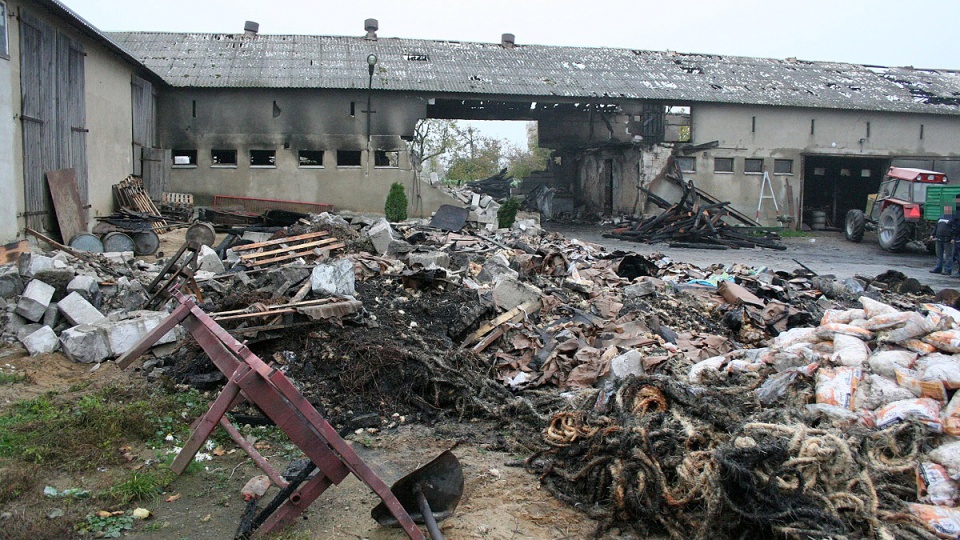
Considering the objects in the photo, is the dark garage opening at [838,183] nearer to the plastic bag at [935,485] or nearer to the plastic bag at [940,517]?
the plastic bag at [935,485]

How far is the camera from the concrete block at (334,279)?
7.38 metres

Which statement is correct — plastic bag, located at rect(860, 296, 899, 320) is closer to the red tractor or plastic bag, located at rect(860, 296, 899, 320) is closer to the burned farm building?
the red tractor

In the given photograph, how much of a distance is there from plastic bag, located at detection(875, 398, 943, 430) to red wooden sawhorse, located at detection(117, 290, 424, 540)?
10.0 ft

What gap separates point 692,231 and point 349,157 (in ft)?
35.1

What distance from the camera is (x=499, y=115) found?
85.8 feet

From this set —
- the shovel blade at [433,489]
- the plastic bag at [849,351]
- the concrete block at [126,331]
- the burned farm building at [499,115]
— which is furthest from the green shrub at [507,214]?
the shovel blade at [433,489]

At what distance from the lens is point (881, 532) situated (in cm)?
365

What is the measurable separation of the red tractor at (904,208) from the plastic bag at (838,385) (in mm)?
16681

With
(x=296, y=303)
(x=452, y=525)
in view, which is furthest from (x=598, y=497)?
(x=296, y=303)

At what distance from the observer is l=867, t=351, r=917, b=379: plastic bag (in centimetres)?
507

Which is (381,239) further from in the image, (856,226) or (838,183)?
(838,183)

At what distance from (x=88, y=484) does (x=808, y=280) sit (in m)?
11.3

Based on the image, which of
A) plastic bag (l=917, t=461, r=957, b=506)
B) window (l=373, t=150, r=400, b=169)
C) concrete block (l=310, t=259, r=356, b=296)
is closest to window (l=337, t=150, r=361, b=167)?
window (l=373, t=150, r=400, b=169)

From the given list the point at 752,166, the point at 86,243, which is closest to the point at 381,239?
the point at 86,243
